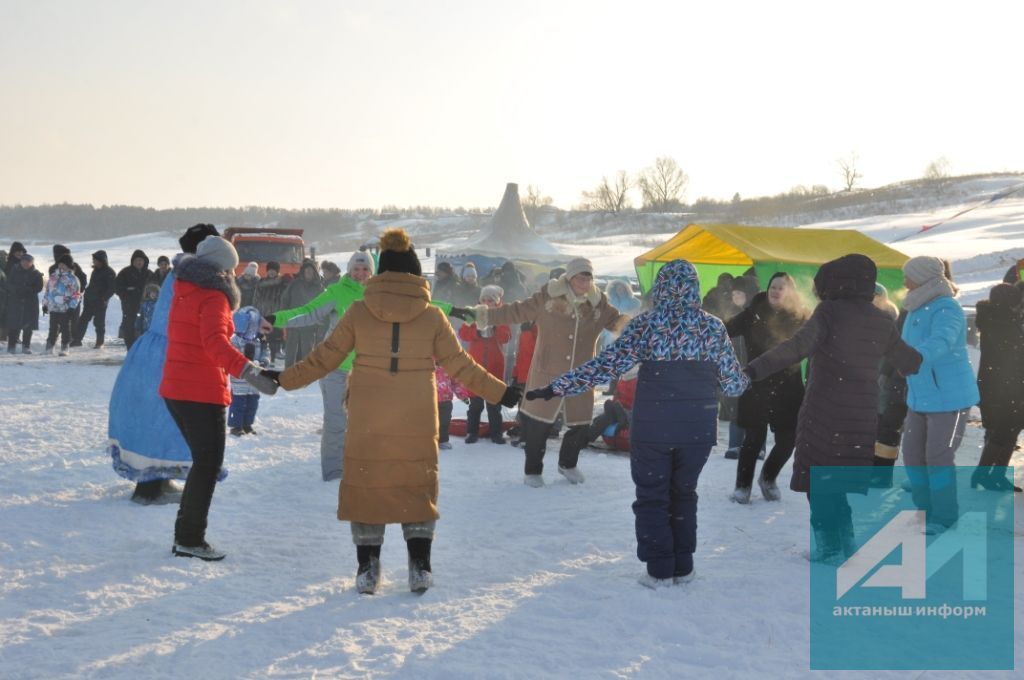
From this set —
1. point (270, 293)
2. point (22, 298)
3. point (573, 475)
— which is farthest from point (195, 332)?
point (22, 298)

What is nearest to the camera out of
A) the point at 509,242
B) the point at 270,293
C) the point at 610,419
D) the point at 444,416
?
the point at 610,419

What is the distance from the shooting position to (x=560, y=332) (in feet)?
21.6

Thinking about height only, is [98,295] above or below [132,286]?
below

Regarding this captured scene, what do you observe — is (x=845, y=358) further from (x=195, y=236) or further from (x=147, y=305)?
(x=147, y=305)

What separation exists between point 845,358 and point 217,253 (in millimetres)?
3274

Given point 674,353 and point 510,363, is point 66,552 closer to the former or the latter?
point 674,353

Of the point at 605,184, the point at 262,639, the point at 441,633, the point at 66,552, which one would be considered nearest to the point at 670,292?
the point at 441,633

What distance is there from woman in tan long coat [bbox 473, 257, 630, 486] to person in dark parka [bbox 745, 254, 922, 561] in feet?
6.65

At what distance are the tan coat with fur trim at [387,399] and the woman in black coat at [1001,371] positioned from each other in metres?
4.57

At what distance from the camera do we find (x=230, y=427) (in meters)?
8.33

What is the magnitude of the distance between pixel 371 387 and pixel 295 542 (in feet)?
4.67

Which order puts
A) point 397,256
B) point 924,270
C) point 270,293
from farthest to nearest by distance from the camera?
point 270,293
point 924,270
point 397,256

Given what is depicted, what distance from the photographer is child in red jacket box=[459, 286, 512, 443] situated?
27.8ft
